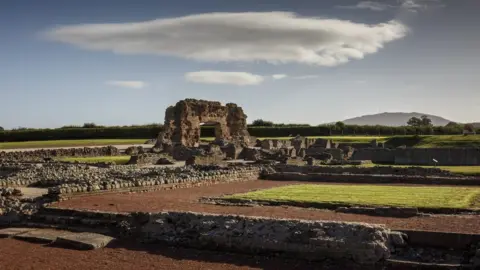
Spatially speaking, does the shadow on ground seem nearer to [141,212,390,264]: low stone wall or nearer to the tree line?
[141,212,390,264]: low stone wall

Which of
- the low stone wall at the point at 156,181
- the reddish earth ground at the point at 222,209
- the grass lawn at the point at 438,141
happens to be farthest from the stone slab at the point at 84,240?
the grass lawn at the point at 438,141

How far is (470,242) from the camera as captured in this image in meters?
11.2

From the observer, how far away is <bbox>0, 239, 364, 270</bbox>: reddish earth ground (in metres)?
11.9

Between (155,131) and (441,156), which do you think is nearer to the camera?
(441,156)

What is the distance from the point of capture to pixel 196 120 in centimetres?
5581

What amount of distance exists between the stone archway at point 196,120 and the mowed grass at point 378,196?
30.2 metres

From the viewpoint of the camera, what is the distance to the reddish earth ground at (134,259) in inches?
468

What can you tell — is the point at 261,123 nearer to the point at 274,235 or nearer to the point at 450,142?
the point at 450,142

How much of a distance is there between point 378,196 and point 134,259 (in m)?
11.1

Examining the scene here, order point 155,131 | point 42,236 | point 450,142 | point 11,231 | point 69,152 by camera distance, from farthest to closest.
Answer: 1. point 155,131
2. point 69,152
3. point 450,142
4. point 11,231
5. point 42,236

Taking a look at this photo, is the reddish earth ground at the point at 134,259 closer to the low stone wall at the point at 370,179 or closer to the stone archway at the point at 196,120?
the low stone wall at the point at 370,179

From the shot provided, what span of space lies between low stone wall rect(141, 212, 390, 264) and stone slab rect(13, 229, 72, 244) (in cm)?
262

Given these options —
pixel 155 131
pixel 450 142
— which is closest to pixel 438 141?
pixel 450 142

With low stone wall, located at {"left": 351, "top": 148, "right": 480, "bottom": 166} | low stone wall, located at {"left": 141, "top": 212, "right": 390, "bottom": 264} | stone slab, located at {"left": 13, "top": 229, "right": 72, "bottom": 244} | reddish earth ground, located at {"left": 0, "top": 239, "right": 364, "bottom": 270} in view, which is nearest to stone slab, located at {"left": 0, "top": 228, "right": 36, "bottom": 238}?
stone slab, located at {"left": 13, "top": 229, "right": 72, "bottom": 244}
